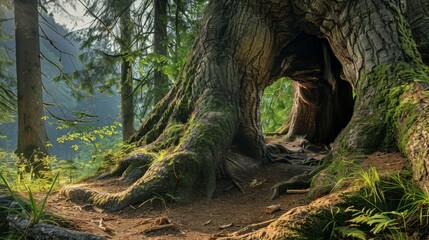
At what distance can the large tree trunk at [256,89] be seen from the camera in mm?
3396

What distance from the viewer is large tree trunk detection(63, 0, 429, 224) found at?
3396 millimetres

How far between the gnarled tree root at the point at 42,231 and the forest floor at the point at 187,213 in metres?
0.30

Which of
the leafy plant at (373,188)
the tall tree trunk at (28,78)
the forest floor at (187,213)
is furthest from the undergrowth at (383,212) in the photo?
the tall tree trunk at (28,78)

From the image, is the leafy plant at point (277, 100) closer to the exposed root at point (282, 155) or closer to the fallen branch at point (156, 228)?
the exposed root at point (282, 155)

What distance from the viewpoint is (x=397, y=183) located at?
247 cm

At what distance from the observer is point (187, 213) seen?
12.4 ft

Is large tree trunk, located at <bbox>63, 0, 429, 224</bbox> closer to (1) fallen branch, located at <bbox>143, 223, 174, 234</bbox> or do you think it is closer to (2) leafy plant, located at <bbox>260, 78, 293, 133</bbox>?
(1) fallen branch, located at <bbox>143, 223, 174, 234</bbox>

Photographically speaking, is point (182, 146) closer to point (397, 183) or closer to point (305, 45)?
point (397, 183)

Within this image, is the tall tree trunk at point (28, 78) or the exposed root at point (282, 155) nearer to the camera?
the exposed root at point (282, 155)

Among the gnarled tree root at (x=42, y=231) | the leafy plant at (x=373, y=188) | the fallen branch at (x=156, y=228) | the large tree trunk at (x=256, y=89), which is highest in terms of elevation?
the large tree trunk at (x=256, y=89)

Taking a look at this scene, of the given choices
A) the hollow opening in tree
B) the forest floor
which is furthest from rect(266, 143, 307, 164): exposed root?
the hollow opening in tree

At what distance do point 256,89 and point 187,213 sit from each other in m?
2.97

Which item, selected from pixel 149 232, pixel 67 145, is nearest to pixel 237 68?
pixel 149 232

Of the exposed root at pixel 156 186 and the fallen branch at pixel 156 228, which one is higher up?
the exposed root at pixel 156 186
